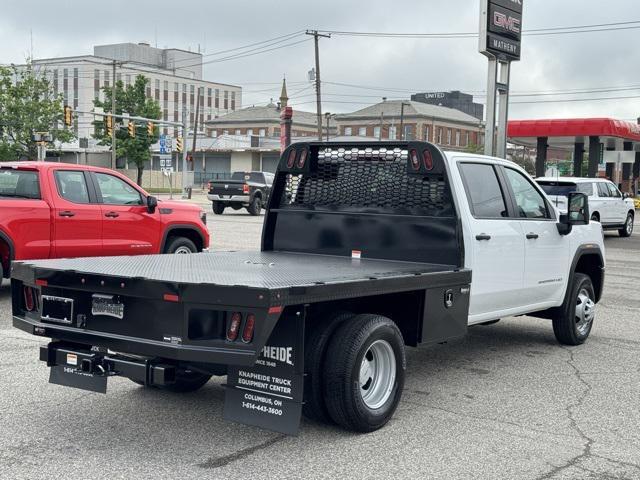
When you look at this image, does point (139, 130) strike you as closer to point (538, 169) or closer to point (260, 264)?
point (538, 169)

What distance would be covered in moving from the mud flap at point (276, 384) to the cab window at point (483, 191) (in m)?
2.61

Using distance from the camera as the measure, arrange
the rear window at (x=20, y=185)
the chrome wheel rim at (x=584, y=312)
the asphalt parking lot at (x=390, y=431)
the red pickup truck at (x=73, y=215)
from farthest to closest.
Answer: the rear window at (x=20, y=185) < the red pickup truck at (x=73, y=215) < the chrome wheel rim at (x=584, y=312) < the asphalt parking lot at (x=390, y=431)

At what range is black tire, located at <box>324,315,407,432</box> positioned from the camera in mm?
5125

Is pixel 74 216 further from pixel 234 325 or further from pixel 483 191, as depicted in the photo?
pixel 234 325

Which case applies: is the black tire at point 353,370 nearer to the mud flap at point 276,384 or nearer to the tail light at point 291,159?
the mud flap at point 276,384

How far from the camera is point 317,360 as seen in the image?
5.17m

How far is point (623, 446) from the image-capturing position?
5320mm

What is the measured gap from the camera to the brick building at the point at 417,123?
10694 cm

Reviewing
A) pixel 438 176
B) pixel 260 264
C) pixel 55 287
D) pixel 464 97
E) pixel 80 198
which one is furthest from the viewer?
pixel 464 97

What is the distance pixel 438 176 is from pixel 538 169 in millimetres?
38655

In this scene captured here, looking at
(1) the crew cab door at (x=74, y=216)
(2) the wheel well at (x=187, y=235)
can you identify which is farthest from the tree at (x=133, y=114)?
(1) the crew cab door at (x=74, y=216)

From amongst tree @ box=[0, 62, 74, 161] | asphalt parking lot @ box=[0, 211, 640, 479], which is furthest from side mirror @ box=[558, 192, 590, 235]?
tree @ box=[0, 62, 74, 161]

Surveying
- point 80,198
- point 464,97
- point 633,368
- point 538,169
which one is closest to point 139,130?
point 538,169

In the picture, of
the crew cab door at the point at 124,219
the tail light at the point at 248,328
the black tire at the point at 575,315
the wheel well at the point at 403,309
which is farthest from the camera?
the crew cab door at the point at 124,219
